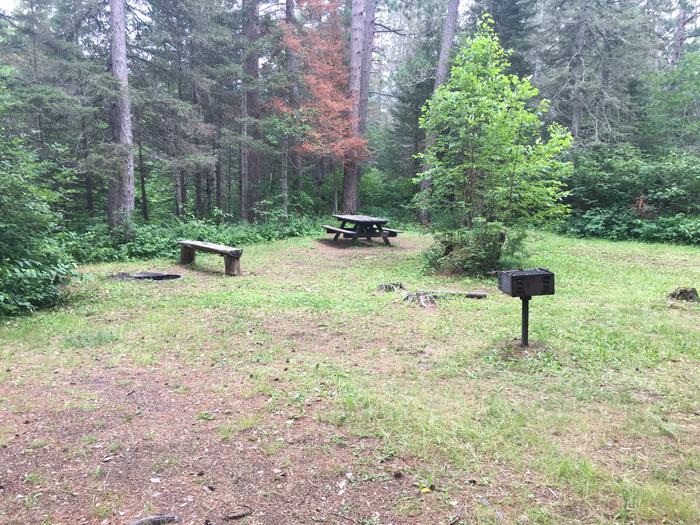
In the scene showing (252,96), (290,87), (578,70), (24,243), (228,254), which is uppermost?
Result: (578,70)

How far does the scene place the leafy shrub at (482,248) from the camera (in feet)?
26.4

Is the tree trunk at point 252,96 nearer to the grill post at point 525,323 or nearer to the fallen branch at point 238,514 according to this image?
the grill post at point 525,323

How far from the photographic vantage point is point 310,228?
50.4 feet

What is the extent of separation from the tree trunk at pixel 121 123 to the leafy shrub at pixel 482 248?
7.76 meters

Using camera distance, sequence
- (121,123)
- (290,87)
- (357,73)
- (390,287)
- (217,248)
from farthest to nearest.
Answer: (357,73) < (290,87) < (121,123) < (217,248) < (390,287)

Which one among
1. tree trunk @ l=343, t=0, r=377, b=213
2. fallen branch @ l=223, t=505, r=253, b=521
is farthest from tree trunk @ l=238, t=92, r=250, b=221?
fallen branch @ l=223, t=505, r=253, b=521

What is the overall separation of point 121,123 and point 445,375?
11.0 meters

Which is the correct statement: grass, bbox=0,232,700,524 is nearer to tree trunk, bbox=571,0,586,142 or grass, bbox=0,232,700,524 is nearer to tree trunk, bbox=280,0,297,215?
tree trunk, bbox=280,0,297,215

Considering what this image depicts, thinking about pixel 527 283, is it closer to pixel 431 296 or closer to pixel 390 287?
pixel 431 296

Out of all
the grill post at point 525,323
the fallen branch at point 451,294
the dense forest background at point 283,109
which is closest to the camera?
the grill post at point 525,323

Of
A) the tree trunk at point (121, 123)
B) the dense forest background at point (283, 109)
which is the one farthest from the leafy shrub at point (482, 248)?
the tree trunk at point (121, 123)

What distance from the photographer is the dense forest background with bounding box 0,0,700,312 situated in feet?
37.0

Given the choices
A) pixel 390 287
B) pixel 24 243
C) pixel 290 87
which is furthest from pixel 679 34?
pixel 24 243

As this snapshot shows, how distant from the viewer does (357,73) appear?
16.8 m
